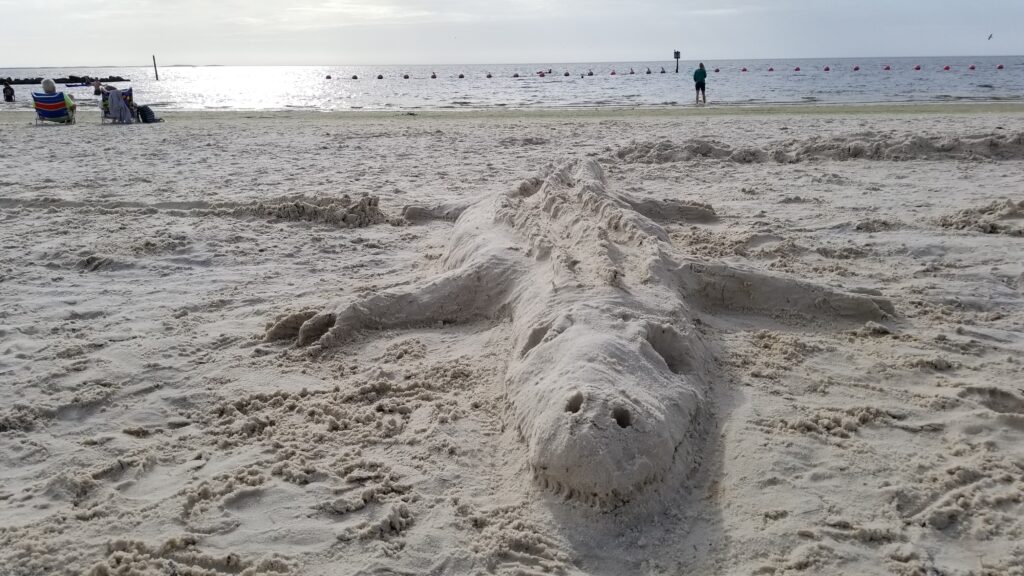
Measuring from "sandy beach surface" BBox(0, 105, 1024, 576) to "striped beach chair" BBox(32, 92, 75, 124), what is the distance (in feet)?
38.0

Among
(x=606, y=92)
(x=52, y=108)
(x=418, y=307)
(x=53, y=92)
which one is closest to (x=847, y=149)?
(x=418, y=307)

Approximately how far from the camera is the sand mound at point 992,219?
5234 millimetres

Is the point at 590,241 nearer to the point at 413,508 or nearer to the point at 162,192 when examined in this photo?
the point at 413,508

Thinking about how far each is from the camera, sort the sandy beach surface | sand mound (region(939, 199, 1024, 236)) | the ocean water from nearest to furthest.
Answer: the sandy beach surface, sand mound (region(939, 199, 1024, 236)), the ocean water

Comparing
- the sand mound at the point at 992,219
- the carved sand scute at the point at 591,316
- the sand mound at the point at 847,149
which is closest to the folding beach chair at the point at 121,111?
the sand mound at the point at 847,149

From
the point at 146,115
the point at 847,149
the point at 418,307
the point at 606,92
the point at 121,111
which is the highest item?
the point at 606,92

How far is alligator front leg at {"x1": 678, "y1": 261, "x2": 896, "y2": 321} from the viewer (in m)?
3.78

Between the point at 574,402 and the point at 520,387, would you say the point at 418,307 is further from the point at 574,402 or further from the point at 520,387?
the point at 574,402

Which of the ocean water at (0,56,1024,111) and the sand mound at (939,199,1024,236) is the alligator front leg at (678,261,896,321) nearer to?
the sand mound at (939,199,1024,236)

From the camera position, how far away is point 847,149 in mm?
8695

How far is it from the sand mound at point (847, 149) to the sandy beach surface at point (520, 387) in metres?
2.24

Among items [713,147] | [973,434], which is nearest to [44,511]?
[973,434]

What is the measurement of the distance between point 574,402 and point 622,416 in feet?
0.56

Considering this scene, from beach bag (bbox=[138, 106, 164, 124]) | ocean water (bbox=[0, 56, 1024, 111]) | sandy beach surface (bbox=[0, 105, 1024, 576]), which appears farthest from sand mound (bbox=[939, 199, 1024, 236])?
ocean water (bbox=[0, 56, 1024, 111])
